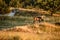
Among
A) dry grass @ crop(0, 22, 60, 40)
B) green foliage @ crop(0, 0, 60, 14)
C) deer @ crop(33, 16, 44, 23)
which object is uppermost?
green foliage @ crop(0, 0, 60, 14)

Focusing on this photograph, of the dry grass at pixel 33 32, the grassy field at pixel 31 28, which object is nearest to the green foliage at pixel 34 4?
the grassy field at pixel 31 28

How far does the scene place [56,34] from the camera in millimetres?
5789

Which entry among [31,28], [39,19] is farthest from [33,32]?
[39,19]

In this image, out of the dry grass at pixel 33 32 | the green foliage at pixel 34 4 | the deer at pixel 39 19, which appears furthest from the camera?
the green foliage at pixel 34 4

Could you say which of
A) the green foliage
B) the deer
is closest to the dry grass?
the deer

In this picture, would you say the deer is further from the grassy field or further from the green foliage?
the green foliage

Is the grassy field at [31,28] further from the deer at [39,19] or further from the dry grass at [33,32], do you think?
the deer at [39,19]

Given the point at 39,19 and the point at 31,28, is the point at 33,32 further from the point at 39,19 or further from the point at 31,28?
the point at 39,19

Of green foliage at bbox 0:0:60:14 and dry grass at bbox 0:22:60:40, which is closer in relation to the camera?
dry grass at bbox 0:22:60:40

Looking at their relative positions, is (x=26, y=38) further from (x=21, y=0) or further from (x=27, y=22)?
(x=21, y=0)

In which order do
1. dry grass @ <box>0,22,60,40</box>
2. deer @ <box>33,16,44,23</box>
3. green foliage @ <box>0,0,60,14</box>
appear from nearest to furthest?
dry grass @ <box>0,22,60,40</box> → deer @ <box>33,16,44,23</box> → green foliage @ <box>0,0,60,14</box>

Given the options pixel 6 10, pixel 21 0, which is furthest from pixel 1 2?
pixel 21 0

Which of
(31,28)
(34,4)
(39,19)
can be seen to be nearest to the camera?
(31,28)

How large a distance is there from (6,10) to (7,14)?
180 mm
